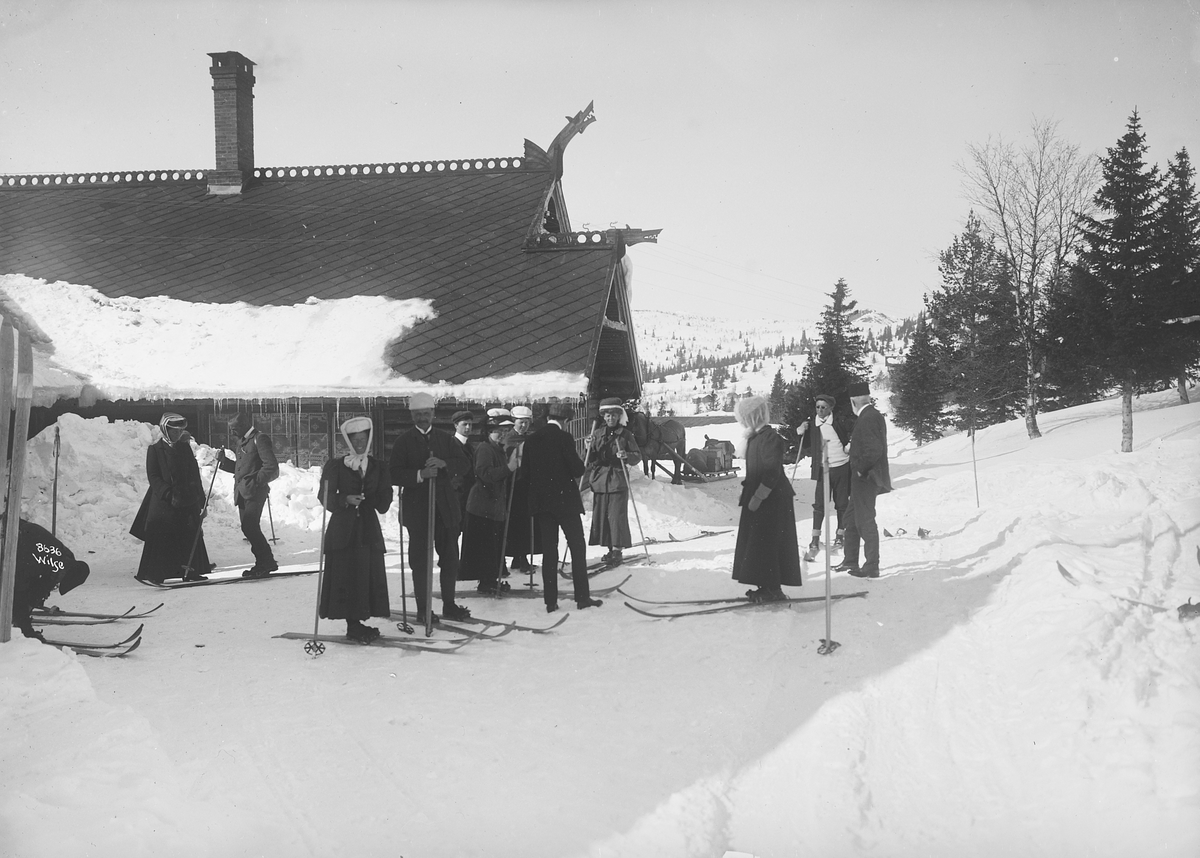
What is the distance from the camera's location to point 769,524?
6.93 meters

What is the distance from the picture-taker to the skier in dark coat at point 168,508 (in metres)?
8.98

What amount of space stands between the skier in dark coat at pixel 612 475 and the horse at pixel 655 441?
70.1 inches

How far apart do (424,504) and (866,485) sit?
4.05 m

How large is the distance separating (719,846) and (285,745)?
2.28m

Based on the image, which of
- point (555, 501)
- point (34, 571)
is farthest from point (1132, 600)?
point (34, 571)

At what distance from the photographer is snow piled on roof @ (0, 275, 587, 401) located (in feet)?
39.2

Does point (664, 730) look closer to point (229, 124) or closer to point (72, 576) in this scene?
point (72, 576)

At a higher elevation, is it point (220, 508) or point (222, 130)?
point (222, 130)

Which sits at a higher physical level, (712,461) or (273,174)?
(273,174)

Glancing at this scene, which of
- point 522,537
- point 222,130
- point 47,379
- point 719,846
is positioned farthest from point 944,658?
point 222,130

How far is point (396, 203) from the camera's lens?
54.6ft

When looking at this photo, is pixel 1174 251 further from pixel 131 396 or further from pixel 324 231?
pixel 131 396

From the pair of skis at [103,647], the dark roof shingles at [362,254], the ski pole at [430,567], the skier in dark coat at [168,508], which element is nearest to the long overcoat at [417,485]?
the ski pole at [430,567]

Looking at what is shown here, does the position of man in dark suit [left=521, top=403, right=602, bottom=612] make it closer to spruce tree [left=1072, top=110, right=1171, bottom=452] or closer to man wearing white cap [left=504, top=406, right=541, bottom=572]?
man wearing white cap [left=504, top=406, right=541, bottom=572]
